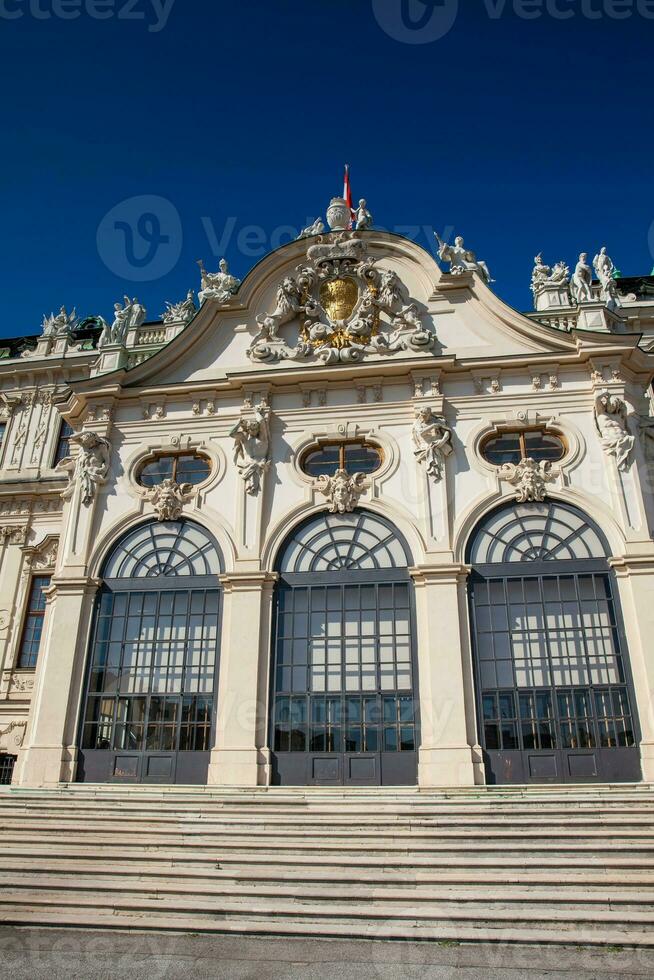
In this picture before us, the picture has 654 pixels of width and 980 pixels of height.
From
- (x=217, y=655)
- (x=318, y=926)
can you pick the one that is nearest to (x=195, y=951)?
(x=318, y=926)

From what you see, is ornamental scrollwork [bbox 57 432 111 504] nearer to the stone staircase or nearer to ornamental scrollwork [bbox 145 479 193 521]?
ornamental scrollwork [bbox 145 479 193 521]

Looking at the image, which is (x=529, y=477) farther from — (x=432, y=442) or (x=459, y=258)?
(x=459, y=258)

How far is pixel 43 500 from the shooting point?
1080 inches

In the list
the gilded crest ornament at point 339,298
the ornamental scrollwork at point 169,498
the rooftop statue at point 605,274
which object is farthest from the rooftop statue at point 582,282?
the ornamental scrollwork at point 169,498

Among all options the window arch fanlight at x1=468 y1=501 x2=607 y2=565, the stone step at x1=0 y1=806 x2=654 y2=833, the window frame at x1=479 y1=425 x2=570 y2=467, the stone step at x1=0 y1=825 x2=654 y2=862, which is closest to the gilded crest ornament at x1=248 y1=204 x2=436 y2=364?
the window frame at x1=479 y1=425 x2=570 y2=467

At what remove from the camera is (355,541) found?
20.1 m

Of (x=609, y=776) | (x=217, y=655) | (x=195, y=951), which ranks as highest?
(x=217, y=655)

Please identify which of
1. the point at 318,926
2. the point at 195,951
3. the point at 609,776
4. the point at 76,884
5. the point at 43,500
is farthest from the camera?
the point at 43,500

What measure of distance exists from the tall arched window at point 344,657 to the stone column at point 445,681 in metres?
0.34

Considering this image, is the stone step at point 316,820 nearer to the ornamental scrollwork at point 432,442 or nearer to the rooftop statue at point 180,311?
the ornamental scrollwork at point 432,442

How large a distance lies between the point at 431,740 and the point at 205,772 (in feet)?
17.8

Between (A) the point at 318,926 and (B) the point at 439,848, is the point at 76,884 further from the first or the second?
(B) the point at 439,848

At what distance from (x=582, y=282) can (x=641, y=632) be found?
10379 millimetres

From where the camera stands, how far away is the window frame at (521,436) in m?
20.5
